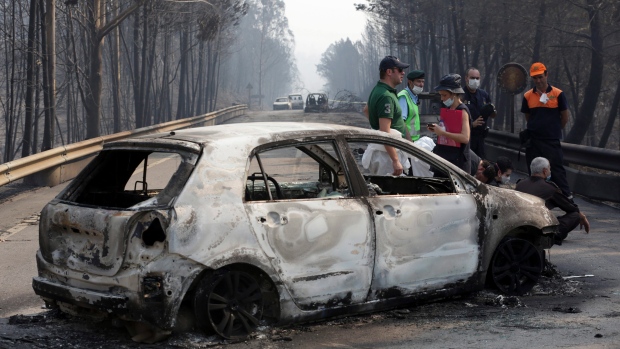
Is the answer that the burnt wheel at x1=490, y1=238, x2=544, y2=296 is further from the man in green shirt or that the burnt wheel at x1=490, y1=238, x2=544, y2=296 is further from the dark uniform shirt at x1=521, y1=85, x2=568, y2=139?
the dark uniform shirt at x1=521, y1=85, x2=568, y2=139

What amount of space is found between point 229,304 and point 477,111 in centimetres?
721

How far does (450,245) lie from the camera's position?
7031 millimetres

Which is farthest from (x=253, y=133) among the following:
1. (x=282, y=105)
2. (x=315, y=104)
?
(x=282, y=105)

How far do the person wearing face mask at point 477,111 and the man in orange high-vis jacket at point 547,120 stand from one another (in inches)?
21.0

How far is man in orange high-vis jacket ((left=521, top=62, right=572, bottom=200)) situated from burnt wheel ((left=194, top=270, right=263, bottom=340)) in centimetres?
653

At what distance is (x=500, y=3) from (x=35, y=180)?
24970mm

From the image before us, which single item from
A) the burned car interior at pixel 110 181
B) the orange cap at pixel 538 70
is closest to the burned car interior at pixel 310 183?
the burned car interior at pixel 110 181

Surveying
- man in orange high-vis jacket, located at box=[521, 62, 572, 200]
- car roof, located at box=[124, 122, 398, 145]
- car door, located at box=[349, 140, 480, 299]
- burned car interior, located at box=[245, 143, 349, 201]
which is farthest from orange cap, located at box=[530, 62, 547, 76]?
car roof, located at box=[124, 122, 398, 145]

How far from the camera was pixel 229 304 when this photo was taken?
19.3 ft

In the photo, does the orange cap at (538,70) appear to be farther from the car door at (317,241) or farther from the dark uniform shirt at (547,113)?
the car door at (317,241)

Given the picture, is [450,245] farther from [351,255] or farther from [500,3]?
[500,3]

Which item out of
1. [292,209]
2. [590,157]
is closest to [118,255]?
[292,209]

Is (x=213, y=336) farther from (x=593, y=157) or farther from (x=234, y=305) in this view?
(x=593, y=157)

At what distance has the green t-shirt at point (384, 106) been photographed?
30.2 feet
